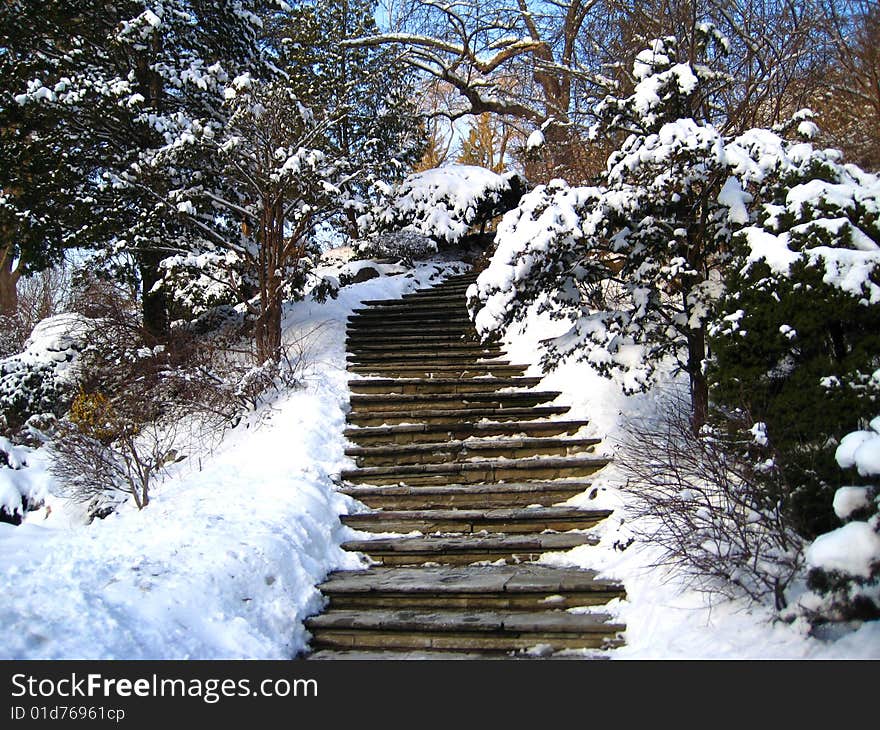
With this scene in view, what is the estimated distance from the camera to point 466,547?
219 inches

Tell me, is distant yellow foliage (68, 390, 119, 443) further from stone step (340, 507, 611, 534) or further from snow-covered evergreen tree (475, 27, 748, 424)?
snow-covered evergreen tree (475, 27, 748, 424)

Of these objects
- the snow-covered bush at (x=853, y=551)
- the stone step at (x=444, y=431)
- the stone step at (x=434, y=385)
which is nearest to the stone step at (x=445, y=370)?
the stone step at (x=434, y=385)

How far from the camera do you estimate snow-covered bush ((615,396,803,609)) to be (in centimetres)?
380

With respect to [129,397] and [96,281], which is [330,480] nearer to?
[129,397]

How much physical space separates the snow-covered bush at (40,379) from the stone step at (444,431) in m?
4.25

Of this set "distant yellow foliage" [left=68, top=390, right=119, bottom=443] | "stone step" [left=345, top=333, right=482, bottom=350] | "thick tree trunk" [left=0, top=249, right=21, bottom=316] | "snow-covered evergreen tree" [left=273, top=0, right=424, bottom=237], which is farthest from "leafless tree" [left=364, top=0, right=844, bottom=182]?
"thick tree trunk" [left=0, top=249, right=21, bottom=316]

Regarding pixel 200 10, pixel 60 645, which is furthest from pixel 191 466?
pixel 200 10

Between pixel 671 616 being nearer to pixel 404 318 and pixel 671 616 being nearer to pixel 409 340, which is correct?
pixel 409 340

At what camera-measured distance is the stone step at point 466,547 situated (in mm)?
5488

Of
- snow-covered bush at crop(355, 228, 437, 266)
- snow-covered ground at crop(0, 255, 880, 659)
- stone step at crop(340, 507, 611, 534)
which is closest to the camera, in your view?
snow-covered ground at crop(0, 255, 880, 659)

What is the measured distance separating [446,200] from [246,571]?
34.4 ft

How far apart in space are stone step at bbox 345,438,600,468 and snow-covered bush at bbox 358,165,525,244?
709 centimetres

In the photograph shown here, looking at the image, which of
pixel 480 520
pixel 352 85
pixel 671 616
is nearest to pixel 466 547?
pixel 480 520
